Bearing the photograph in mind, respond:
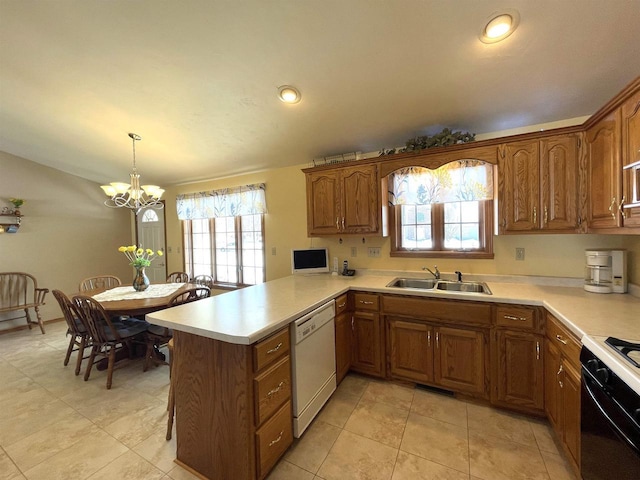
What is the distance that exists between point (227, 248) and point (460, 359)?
3.56 metres

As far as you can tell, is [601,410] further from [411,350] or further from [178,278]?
[178,278]

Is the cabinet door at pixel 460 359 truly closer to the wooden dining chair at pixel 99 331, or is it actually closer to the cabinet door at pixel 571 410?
the cabinet door at pixel 571 410

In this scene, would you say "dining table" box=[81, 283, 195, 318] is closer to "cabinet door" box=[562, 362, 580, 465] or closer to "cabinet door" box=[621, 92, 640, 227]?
"cabinet door" box=[562, 362, 580, 465]

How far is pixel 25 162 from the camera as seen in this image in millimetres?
4117

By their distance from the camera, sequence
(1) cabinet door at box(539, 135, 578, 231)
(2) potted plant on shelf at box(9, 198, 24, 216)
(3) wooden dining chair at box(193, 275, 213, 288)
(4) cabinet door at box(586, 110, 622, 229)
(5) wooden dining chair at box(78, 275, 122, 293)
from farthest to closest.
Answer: (2) potted plant on shelf at box(9, 198, 24, 216), (5) wooden dining chair at box(78, 275, 122, 293), (3) wooden dining chair at box(193, 275, 213, 288), (1) cabinet door at box(539, 135, 578, 231), (4) cabinet door at box(586, 110, 622, 229)

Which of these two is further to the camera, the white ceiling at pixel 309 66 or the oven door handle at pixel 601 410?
the white ceiling at pixel 309 66

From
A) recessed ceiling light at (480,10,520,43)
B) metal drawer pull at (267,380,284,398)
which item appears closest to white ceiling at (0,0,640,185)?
recessed ceiling light at (480,10,520,43)

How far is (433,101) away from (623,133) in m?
1.16

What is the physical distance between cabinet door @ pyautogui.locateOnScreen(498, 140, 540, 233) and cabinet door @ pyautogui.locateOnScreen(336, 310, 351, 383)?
5.14ft

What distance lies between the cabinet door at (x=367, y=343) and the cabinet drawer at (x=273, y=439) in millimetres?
999

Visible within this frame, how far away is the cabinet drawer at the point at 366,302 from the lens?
240cm

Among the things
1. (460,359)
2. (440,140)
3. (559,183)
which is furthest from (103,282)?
(559,183)

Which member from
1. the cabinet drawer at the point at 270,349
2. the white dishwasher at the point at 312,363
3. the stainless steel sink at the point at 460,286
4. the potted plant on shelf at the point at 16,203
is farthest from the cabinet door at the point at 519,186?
the potted plant on shelf at the point at 16,203

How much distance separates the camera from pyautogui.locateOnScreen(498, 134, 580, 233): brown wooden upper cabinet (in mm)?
1988
